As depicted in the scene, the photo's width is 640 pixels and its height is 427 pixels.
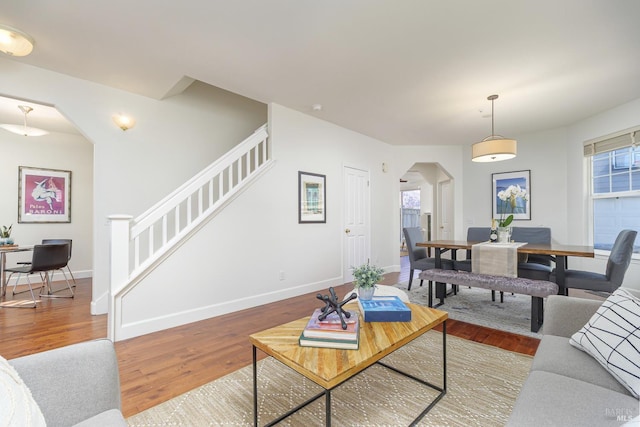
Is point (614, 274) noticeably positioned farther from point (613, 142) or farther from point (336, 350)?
point (336, 350)

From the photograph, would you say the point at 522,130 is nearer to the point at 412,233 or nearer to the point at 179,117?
the point at 412,233

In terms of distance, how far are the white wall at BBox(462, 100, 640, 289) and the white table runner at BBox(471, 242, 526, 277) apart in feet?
7.74

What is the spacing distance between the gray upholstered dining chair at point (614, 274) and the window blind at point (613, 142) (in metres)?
2.16

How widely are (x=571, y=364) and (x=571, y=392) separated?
25 cm

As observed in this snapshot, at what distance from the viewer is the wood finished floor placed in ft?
6.34

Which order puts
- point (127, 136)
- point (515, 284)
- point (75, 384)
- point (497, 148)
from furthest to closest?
1. point (127, 136)
2. point (497, 148)
3. point (515, 284)
4. point (75, 384)

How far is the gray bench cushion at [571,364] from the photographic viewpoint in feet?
3.76

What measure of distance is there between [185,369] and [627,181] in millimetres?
5848

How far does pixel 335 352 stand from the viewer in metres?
1.29

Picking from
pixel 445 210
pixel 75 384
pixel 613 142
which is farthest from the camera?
pixel 445 210

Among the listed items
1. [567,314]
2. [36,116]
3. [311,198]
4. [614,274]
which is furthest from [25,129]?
[614,274]

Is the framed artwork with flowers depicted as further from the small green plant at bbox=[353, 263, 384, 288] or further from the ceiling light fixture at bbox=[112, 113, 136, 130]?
the ceiling light fixture at bbox=[112, 113, 136, 130]

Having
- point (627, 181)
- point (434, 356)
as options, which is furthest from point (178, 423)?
point (627, 181)

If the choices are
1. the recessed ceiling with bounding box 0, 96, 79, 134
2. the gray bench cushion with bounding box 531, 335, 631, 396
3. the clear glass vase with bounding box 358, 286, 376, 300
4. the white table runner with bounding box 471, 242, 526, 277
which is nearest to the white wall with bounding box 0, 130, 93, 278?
the recessed ceiling with bounding box 0, 96, 79, 134
